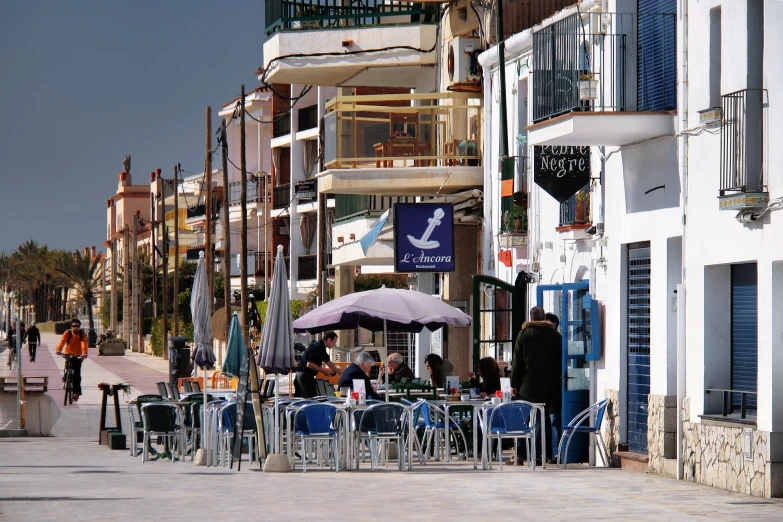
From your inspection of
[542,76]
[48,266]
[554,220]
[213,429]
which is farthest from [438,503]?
[48,266]

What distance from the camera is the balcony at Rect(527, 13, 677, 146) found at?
16.9 meters

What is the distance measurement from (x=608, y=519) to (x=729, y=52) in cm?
550

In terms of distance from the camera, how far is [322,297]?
50.3m

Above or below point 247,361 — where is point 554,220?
above

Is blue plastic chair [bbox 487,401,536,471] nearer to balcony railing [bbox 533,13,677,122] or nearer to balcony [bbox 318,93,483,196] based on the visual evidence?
balcony railing [bbox 533,13,677,122]

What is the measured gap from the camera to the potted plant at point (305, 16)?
1243 inches

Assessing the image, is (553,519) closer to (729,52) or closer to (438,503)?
(438,503)

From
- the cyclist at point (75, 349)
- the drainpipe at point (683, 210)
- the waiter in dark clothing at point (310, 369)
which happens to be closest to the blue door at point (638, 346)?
the drainpipe at point (683, 210)

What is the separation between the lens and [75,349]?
107 feet

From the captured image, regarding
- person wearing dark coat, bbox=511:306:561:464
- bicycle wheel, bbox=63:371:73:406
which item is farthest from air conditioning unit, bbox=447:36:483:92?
bicycle wheel, bbox=63:371:73:406

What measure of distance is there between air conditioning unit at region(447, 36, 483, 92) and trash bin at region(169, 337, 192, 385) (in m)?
12.2

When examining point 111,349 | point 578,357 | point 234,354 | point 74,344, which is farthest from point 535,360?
point 111,349

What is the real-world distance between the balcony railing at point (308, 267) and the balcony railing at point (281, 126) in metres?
7.15

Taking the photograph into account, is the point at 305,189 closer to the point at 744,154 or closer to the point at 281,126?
the point at 281,126
